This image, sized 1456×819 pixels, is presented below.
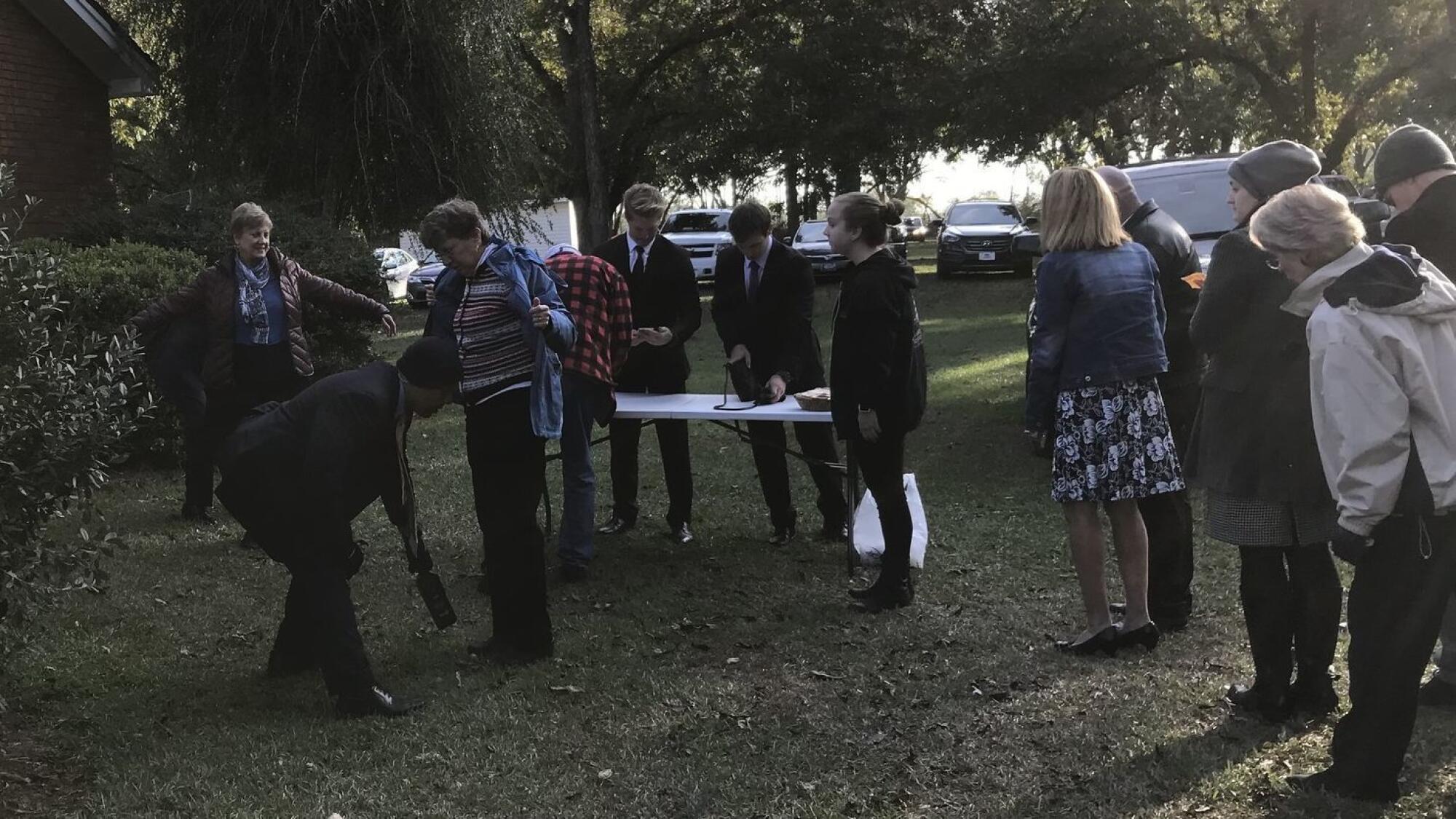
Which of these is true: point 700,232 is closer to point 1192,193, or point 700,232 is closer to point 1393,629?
point 1192,193

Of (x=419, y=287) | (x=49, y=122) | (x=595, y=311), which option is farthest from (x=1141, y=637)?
(x=419, y=287)

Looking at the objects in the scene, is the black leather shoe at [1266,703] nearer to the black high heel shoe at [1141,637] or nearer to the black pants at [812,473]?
the black high heel shoe at [1141,637]

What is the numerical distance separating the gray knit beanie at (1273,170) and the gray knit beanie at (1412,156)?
345mm

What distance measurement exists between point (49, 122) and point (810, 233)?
767 inches

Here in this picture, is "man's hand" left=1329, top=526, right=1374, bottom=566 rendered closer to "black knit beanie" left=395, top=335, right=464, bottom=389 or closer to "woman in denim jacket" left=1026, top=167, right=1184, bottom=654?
"woman in denim jacket" left=1026, top=167, right=1184, bottom=654

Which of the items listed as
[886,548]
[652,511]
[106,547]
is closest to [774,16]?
[652,511]

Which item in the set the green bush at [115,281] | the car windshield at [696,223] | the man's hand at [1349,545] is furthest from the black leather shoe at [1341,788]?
the car windshield at [696,223]

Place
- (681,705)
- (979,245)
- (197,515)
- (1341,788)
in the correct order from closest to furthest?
(1341,788) → (681,705) → (197,515) → (979,245)

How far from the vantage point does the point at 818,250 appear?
2991 cm

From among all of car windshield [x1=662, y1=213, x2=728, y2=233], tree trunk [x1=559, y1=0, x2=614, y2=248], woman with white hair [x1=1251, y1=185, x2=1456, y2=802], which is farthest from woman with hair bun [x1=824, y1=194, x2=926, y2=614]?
car windshield [x1=662, y1=213, x2=728, y2=233]

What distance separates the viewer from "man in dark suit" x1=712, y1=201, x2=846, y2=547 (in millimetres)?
7395

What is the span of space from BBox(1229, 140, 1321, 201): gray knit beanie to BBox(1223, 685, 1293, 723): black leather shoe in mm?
1827

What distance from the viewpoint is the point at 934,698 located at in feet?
17.0

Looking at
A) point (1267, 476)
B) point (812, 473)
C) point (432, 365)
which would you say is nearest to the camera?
point (1267, 476)
